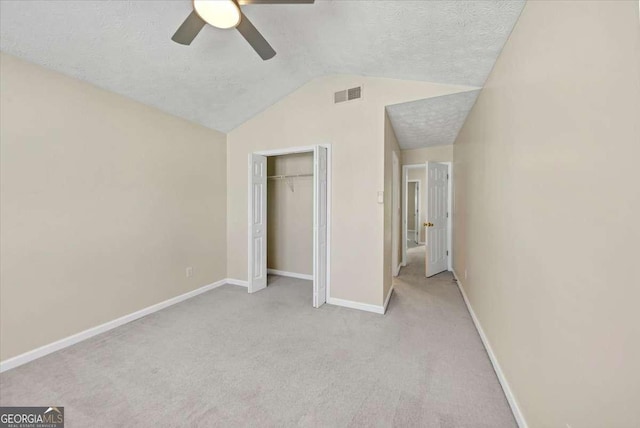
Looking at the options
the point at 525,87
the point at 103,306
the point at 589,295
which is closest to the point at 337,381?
the point at 589,295

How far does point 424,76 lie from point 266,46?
1.64 meters

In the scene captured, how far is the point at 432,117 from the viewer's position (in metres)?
3.15

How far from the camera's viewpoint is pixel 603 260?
82cm

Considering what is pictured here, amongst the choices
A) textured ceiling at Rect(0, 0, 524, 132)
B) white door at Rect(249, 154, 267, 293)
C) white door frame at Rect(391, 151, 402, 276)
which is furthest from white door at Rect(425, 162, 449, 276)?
white door at Rect(249, 154, 267, 293)

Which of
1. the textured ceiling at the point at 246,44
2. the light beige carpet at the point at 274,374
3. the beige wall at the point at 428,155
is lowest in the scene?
the light beige carpet at the point at 274,374

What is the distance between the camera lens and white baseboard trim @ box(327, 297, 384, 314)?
290 cm

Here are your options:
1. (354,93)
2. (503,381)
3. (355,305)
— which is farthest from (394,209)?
(503,381)

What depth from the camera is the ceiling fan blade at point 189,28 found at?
5.20ft

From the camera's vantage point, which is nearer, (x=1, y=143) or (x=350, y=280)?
(x=1, y=143)

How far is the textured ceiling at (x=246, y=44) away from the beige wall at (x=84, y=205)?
310 mm

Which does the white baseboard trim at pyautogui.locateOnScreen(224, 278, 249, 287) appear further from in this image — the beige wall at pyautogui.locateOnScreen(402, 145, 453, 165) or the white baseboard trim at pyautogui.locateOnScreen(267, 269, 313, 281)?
the beige wall at pyautogui.locateOnScreen(402, 145, 453, 165)

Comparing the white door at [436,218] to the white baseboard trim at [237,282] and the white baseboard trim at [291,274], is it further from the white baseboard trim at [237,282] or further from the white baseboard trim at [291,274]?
the white baseboard trim at [237,282]

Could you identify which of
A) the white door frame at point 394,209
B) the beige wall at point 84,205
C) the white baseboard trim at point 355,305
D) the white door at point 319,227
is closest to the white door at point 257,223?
the beige wall at point 84,205

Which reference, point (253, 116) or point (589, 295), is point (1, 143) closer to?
point (253, 116)
